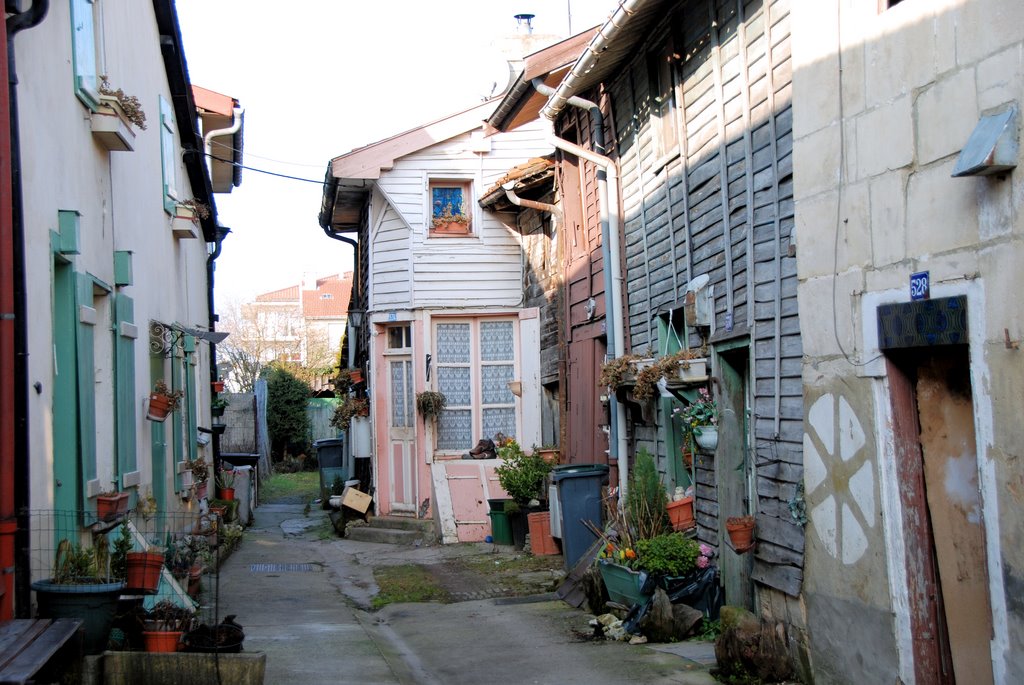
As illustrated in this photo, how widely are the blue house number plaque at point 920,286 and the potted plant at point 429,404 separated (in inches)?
392

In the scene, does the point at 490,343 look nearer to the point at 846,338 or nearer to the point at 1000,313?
the point at 846,338

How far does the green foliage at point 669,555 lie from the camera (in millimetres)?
8086

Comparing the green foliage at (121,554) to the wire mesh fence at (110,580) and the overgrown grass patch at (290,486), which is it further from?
the overgrown grass patch at (290,486)

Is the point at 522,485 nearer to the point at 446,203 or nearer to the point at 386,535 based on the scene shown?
the point at 386,535

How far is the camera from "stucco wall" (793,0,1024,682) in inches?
184

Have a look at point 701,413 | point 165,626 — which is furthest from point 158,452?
point 701,413

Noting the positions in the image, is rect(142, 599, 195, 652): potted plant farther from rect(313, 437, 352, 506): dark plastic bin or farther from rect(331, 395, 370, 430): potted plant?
rect(313, 437, 352, 506): dark plastic bin

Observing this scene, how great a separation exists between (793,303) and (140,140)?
6412 millimetres

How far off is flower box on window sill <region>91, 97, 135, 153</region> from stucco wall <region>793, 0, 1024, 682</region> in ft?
15.5

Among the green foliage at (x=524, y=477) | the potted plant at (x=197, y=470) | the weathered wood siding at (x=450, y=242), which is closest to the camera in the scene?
the potted plant at (x=197, y=470)

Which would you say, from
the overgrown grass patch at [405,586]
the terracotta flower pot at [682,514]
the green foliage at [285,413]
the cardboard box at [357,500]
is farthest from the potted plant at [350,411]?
the green foliage at [285,413]

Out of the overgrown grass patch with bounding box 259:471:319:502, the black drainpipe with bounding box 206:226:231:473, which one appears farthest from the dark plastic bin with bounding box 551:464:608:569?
the overgrown grass patch with bounding box 259:471:319:502

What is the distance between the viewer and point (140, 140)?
32.3 ft

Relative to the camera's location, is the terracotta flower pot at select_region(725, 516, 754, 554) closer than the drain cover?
Yes
